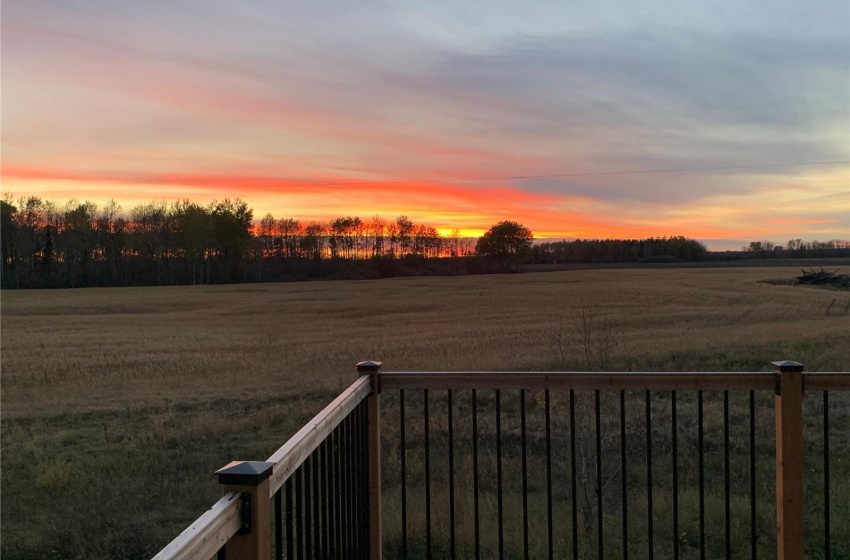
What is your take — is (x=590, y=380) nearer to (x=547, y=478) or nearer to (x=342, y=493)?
(x=547, y=478)

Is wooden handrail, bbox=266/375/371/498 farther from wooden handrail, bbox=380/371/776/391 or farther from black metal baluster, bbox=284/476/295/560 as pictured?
Answer: wooden handrail, bbox=380/371/776/391

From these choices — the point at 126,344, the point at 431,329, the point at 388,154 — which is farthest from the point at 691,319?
the point at 126,344

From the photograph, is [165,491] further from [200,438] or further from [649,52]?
[649,52]

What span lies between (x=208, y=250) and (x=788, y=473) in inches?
3609

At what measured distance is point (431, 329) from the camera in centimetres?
2658

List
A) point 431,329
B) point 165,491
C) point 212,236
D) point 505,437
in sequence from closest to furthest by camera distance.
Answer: point 165,491
point 505,437
point 431,329
point 212,236

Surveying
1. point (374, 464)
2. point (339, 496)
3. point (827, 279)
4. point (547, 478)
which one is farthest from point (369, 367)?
Answer: point (827, 279)

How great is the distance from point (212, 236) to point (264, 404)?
79.9 meters

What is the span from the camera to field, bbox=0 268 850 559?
23.4 ft

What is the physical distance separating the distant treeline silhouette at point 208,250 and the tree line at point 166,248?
0.44ft

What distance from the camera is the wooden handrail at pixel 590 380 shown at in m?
3.32

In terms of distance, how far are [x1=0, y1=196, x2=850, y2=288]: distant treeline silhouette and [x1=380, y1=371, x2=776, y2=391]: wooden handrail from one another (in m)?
79.4

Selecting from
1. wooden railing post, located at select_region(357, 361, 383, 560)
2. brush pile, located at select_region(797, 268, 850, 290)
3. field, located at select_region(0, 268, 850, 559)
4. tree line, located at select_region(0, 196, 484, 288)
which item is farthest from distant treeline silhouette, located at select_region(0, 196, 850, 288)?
wooden railing post, located at select_region(357, 361, 383, 560)

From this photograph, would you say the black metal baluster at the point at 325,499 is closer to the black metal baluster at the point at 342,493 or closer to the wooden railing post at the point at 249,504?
the black metal baluster at the point at 342,493
